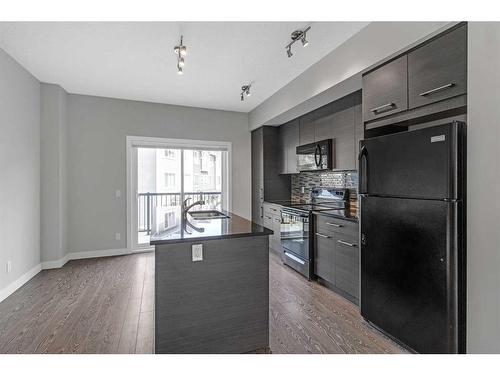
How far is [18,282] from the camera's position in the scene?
3.17m

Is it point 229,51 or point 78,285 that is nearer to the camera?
point 229,51

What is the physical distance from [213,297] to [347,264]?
62.8 inches

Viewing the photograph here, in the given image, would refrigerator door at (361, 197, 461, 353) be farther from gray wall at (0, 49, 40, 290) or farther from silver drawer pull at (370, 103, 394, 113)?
gray wall at (0, 49, 40, 290)

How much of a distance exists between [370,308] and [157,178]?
4041 mm

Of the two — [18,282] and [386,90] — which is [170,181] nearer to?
[18,282]

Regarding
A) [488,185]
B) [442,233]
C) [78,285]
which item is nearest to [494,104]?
[488,185]

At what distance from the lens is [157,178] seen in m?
4.95

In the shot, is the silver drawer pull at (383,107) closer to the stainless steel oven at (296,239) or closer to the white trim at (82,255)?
the stainless steel oven at (296,239)

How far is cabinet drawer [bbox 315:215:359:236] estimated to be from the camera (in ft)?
8.79

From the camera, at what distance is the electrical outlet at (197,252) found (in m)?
1.77

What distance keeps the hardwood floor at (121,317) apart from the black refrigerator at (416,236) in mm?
327

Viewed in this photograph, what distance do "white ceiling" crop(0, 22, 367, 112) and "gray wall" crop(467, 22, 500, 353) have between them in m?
1.07

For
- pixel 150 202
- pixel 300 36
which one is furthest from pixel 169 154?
pixel 300 36

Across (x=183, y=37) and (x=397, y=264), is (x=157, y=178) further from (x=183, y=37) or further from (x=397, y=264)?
(x=397, y=264)
